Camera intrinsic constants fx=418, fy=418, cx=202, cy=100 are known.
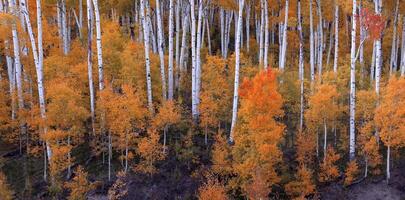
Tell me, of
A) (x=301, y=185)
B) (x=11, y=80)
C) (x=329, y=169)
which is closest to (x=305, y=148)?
(x=329, y=169)

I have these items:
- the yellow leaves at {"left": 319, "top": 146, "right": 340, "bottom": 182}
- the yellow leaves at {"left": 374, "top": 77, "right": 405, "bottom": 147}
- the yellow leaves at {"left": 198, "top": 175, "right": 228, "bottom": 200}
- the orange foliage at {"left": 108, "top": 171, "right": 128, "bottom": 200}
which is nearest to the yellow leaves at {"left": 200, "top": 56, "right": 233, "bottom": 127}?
the yellow leaves at {"left": 198, "top": 175, "right": 228, "bottom": 200}

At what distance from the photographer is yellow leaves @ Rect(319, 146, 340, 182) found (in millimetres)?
21133

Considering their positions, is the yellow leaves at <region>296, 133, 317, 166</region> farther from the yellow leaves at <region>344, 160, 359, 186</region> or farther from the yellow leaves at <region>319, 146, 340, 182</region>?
the yellow leaves at <region>344, 160, 359, 186</region>

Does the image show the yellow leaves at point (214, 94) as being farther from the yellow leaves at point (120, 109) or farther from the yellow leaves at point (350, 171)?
the yellow leaves at point (350, 171)

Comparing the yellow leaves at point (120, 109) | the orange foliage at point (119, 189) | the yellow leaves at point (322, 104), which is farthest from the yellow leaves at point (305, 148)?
the orange foliage at point (119, 189)

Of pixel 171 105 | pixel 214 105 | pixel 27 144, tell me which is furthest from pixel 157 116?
pixel 27 144

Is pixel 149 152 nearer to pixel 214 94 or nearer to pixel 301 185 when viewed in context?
pixel 214 94

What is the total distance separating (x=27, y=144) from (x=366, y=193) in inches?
691

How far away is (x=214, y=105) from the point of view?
22.6 m

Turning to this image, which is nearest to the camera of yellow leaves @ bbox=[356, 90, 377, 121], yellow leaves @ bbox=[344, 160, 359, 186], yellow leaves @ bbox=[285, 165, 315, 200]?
yellow leaves @ bbox=[285, 165, 315, 200]

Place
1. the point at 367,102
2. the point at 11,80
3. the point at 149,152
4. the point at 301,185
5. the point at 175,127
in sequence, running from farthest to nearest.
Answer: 1. the point at 11,80
2. the point at 175,127
3. the point at 367,102
4. the point at 149,152
5. the point at 301,185

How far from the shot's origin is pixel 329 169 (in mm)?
21266

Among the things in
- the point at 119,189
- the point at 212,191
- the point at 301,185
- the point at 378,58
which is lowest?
the point at 301,185

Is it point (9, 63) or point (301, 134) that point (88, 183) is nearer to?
point (9, 63)
